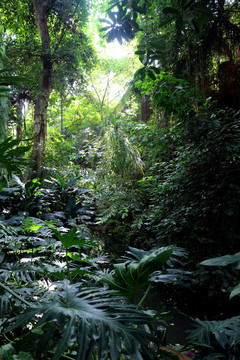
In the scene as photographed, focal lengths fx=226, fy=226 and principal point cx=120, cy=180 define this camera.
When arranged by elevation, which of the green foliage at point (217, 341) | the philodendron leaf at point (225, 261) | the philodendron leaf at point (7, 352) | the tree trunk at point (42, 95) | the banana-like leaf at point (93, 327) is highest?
the tree trunk at point (42, 95)

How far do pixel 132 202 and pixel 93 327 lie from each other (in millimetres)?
3142

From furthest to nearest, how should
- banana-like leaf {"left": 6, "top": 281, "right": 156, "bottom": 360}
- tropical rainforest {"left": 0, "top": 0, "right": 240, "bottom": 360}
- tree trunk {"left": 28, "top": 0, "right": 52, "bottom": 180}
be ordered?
1. tree trunk {"left": 28, "top": 0, "right": 52, "bottom": 180}
2. tropical rainforest {"left": 0, "top": 0, "right": 240, "bottom": 360}
3. banana-like leaf {"left": 6, "top": 281, "right": 156, "bottom": 360}

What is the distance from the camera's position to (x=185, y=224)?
2223 millimetres

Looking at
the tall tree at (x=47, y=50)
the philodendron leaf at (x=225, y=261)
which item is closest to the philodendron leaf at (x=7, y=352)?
the philodendron leaf at (x=225, y=261)

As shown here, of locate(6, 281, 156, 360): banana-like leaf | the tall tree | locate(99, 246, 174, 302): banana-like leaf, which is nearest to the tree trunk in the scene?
the tall tree

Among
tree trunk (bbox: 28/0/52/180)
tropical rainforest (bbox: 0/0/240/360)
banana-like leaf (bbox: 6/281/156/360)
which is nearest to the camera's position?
banana-like leaf (bbox: 6/281/156/360)

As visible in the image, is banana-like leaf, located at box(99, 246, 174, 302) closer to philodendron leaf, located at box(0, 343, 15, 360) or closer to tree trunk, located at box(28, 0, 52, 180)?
philodendron leaf, located at box(0, 343, 15, 360)

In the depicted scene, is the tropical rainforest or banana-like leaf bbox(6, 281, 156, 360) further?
the tropical rainforest

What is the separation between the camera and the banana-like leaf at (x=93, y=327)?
1.80ft

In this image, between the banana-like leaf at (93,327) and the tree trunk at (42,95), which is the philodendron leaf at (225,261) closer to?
A: the banana-like leaf at (93,327)

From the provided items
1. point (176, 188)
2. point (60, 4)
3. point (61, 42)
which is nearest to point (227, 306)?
point (176, 188)

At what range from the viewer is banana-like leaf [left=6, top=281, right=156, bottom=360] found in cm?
55

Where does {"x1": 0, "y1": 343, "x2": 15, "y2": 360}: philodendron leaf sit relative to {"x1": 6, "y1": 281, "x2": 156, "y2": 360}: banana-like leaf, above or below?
below

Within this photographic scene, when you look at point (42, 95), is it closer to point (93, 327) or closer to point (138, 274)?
point (138, 274)
